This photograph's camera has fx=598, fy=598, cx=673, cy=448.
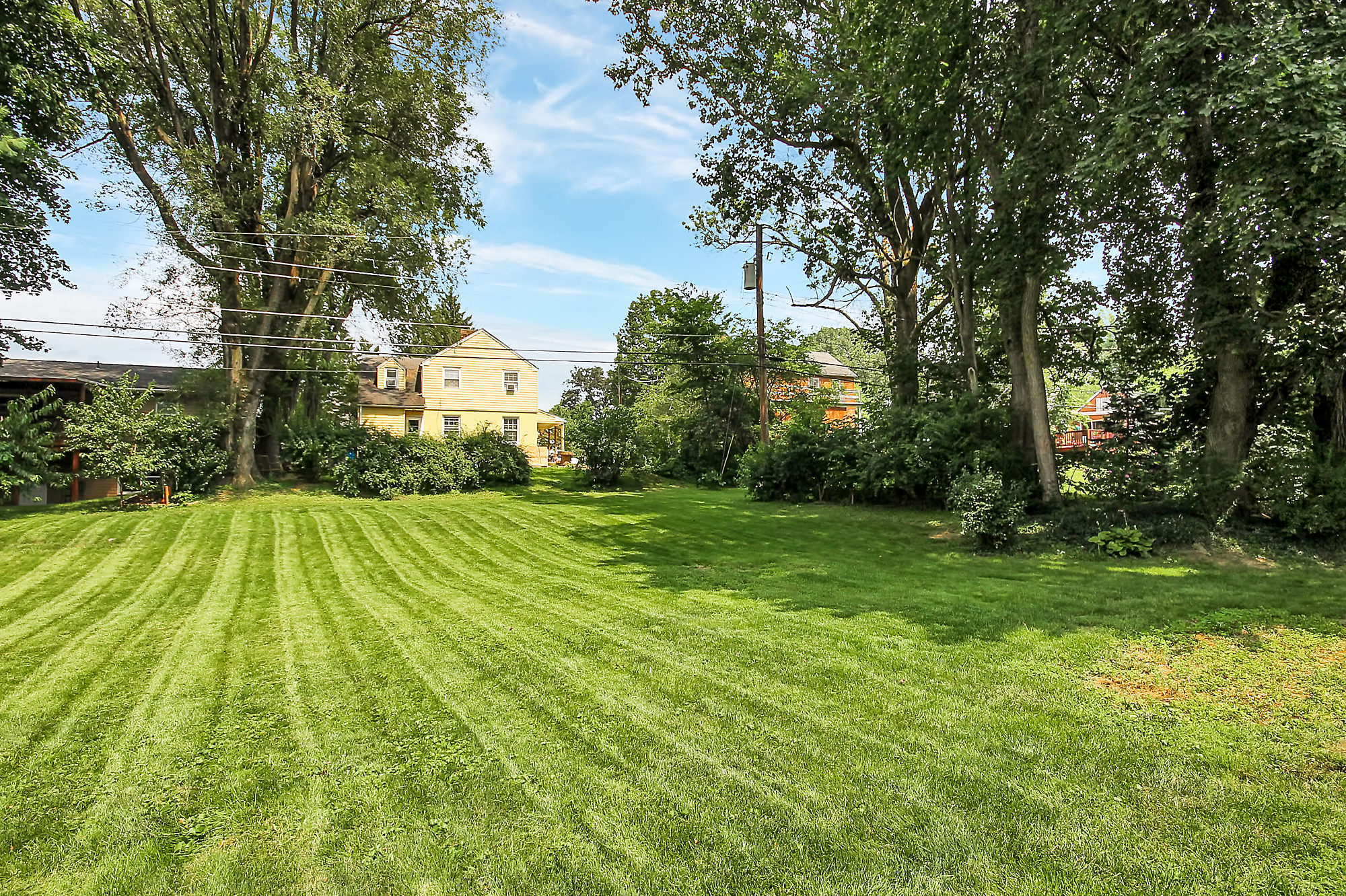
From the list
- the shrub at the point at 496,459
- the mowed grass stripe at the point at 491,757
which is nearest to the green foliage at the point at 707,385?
the shrub at the point at 496,459

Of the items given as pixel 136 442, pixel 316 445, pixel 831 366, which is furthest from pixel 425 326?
pixel 831 366

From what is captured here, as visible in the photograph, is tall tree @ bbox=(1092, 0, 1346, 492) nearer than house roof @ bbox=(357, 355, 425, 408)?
Yes

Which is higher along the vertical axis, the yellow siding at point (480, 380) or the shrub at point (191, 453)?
the yellow siding at point (480, 380)

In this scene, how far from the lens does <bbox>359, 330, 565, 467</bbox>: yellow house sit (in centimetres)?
3002

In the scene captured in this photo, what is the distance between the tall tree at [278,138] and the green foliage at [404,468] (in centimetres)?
289

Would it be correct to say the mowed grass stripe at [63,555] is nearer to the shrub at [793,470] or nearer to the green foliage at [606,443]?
the green foliage at [606,443]

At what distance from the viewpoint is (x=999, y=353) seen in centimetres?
1380

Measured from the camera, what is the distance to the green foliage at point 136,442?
1403 cm

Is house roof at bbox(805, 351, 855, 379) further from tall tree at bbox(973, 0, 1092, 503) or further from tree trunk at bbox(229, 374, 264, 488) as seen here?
tree trunk at bbox(229, 374, 264, 488)

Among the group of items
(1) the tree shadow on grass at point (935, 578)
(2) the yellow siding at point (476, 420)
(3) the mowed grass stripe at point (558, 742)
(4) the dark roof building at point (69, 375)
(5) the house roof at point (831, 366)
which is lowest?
(1) the tree shadow on grass at point (935, 578)

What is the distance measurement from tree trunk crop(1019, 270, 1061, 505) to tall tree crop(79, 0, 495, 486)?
15991 mm

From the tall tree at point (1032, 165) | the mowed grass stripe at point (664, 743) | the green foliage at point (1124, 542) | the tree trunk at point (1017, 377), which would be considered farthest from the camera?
the tree trunk at point (1017, 377)

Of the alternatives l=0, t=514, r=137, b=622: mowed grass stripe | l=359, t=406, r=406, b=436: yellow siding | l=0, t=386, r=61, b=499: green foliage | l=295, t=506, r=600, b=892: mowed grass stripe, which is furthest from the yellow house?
l=295, t=506, r=600, b=892: mowed grass stripe

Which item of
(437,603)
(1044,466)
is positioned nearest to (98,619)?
(437,603)
